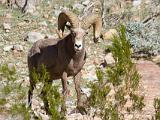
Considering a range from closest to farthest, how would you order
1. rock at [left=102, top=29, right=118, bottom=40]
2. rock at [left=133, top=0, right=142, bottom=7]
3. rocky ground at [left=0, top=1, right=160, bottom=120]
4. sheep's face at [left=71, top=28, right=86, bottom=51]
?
sheep's face at [left=71, top=28, right=86, bottom=51]
rocky ground at [left=0, top=1, right=160, bottom=120]
rock at [left=102, top=29, right=118, bottom=40]
rock at [left=133, top=0, right=142, bottom=7]

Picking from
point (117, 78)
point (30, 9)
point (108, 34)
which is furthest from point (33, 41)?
point (117, 78)

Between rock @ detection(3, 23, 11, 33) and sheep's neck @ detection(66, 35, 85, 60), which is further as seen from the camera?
rock @ detection(3, 23, 11, 33)

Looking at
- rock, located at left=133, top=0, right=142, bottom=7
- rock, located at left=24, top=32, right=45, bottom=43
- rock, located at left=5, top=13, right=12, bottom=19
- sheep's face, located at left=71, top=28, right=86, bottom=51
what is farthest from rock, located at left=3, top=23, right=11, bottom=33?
sheep's face, located at left=71, top=28, right=86, bottom=51

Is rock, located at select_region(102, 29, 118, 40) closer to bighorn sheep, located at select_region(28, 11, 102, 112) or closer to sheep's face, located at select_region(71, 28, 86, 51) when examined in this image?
bighorn sheep, located at select_region(28, 11, 102, 112)

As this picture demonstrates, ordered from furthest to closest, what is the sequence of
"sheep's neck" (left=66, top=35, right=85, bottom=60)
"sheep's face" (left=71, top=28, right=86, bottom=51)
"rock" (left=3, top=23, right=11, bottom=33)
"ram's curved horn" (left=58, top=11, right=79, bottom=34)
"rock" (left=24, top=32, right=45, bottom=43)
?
1. "rock" (left=3, top=23, right=11, bottom=33)
2. "rock" (left=24, top=32, right=45, bottom=43)
3. "sheep's neck" (left=66, top=35, right=85, bottom=60)
4. "ram's curved horn" (left=58, top=11, right=79, bottom=34)
5. "sheep's face" (left=71, top=28, right=86, bottom=51)

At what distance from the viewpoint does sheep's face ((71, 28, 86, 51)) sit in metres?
8.81

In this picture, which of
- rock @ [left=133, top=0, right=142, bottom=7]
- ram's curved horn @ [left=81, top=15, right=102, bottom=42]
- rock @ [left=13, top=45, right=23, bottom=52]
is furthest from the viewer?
rock @ [left=133, top=0, right=142, bottom=7]

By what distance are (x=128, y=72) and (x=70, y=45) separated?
12.3 ft

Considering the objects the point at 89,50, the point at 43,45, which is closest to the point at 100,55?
the point at 89,50

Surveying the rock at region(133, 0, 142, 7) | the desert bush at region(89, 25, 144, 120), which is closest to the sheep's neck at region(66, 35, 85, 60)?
the desert bush at region(89, 25, 144, 120)

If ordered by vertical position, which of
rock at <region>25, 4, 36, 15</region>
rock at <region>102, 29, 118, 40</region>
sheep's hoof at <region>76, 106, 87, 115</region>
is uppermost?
rock at <region>25, 4, 36, 15</region>

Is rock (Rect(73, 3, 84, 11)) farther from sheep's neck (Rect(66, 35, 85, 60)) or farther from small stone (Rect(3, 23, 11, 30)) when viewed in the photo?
sheep's neck (Rect(66, 35, 85, 60))

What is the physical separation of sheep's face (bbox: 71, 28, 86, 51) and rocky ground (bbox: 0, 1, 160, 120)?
124 cm

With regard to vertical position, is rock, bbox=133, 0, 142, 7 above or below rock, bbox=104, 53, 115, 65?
above
